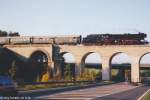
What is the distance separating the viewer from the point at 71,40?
73375 mm

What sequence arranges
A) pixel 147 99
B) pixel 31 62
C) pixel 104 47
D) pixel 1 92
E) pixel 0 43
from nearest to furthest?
pixel 1 92 → pixel 147 99 → pixel 31 62 → pixel 104 47 → pixel 0 43

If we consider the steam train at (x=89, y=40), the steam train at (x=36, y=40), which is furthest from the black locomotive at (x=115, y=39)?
the steam train at (x=36, y=40)

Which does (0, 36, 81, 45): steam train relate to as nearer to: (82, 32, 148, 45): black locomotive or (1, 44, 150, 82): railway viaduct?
(1, 44, 150, 82): railway viaduct

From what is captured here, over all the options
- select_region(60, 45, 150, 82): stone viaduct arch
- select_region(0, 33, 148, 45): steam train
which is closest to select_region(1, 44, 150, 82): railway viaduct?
select_region(60, 45, 150, 82): stone viaduct arch

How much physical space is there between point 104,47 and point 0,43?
2114 centimetres

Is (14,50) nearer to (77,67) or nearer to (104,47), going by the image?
(77,67)

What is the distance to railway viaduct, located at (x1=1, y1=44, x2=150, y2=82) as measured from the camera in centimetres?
6869

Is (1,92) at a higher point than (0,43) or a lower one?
lower

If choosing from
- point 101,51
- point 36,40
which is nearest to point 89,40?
point 101,51

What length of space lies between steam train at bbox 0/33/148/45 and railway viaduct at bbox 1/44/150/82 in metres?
1.37

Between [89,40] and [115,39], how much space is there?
16.9 ft

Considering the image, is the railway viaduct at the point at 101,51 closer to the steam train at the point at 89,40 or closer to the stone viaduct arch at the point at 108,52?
the stone viaduct arch at the point at 108,52

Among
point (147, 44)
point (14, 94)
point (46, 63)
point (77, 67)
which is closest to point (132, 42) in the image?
point (147, 44)

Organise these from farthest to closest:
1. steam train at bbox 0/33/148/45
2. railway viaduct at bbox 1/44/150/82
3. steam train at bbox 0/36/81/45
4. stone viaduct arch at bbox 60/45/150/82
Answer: steam train at bbox 0/36/81/45
steam train at bbox 0/33/148/45
railway viaduct at bbox 1/44/150/82
stone viaduct arch at bbox 60/45/150/82
